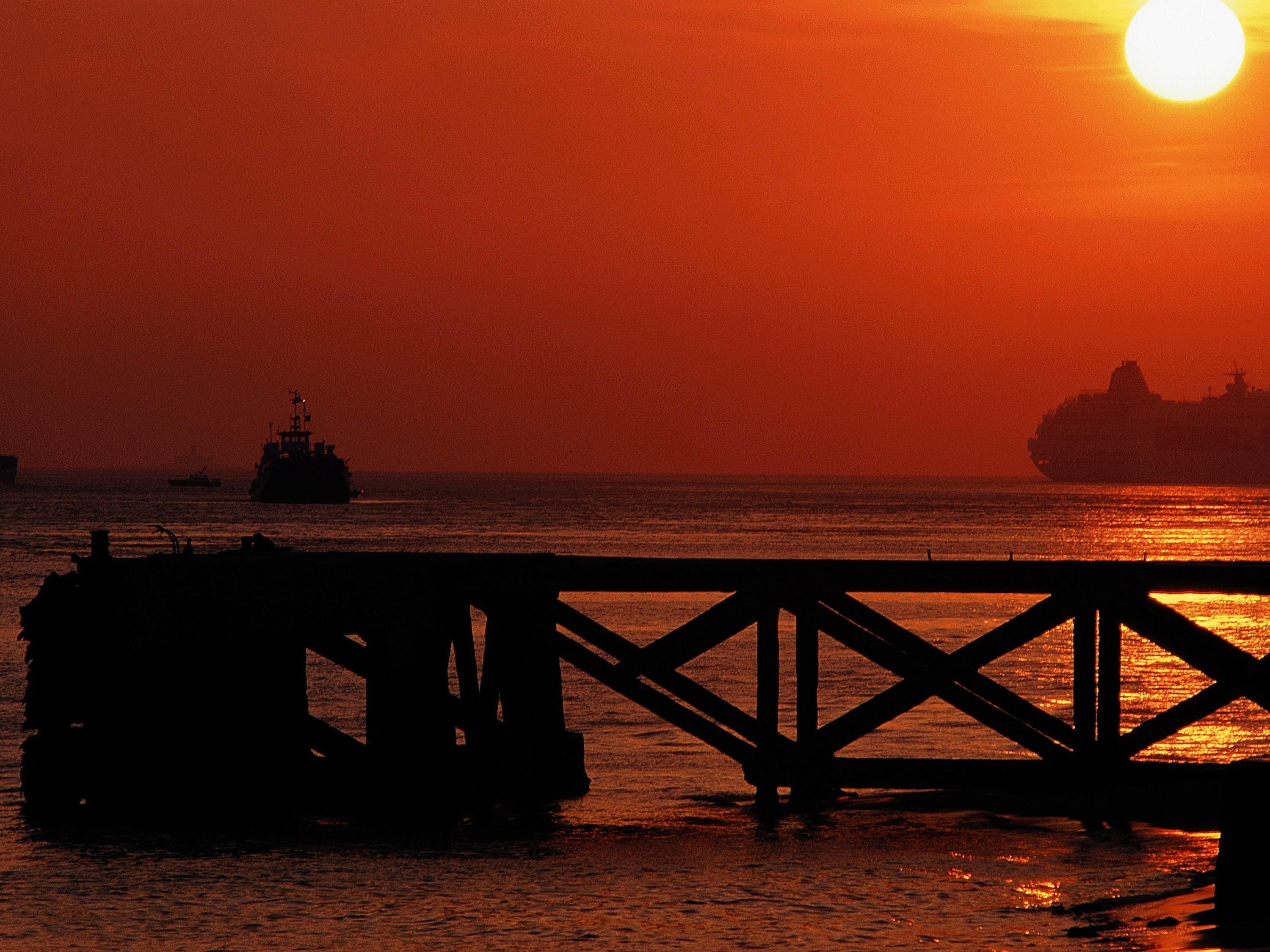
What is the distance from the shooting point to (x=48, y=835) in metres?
15.3

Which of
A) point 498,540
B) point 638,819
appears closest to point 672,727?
point 638,819

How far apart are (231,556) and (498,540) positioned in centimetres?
8947

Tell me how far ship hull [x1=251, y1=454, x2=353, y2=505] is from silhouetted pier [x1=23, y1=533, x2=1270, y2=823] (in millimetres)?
174003

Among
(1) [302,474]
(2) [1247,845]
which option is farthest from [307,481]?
(2) [1247,845]

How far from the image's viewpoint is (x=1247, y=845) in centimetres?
1028

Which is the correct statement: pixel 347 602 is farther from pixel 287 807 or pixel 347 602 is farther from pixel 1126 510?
pixel 1126 510

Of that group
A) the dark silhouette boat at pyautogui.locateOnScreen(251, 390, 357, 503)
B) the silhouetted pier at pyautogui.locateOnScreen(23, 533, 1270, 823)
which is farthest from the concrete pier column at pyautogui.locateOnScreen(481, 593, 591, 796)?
the dark silhouette boat at pyautogui.locateOnScreen(251, 390, 357, 503)

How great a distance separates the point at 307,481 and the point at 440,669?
579ft

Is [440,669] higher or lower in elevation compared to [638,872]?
higher

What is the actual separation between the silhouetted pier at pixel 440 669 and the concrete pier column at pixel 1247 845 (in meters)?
5.20

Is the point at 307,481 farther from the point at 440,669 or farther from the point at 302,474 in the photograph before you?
the point at 440,669

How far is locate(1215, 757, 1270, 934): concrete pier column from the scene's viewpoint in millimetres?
10180

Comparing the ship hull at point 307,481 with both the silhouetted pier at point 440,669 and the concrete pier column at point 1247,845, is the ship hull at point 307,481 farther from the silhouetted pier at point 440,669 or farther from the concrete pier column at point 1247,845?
the concrete pier column at point 1247,845

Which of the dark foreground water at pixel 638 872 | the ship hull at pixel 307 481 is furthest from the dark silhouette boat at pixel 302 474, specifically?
the dark foreground water at pixel 638 872
